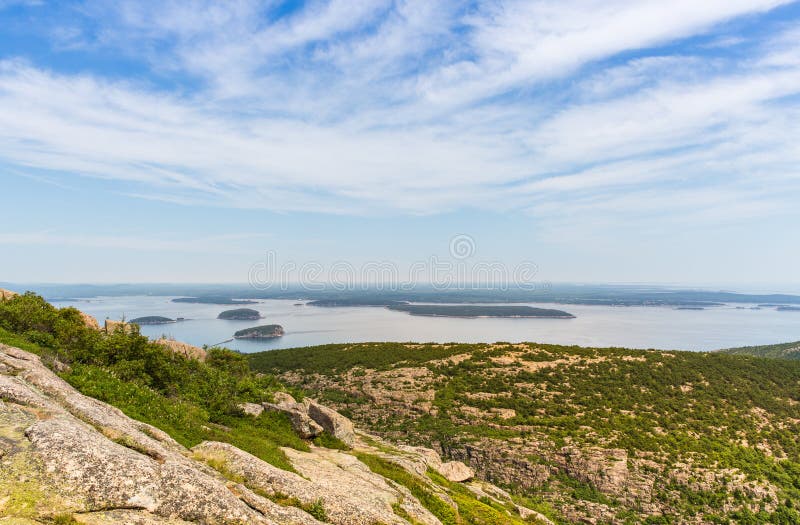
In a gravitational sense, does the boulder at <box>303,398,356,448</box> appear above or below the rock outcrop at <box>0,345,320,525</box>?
below

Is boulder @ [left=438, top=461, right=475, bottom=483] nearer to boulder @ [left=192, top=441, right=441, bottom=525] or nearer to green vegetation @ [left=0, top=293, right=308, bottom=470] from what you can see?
green vegetation @ [left=0, top=293, right=308, bottom=470]

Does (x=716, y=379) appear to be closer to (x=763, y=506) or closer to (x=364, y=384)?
(x=763, y=506)

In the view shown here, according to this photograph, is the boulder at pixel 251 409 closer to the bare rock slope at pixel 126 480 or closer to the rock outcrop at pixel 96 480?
the bare rock slope at pixel 126 480

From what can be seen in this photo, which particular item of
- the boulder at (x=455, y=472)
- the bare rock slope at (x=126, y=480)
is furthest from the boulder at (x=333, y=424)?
the bare rock slope at (x=126, y=480)

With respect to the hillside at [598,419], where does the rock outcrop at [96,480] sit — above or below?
above

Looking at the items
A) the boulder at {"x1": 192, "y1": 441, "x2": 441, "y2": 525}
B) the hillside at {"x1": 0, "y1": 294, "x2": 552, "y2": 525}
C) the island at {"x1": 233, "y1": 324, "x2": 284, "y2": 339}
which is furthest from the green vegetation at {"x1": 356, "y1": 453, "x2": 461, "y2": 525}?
the island at {"x1": 233, "y1": 324, "x2": 284, "y2": 339}

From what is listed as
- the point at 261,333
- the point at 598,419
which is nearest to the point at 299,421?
the point at 598,419
